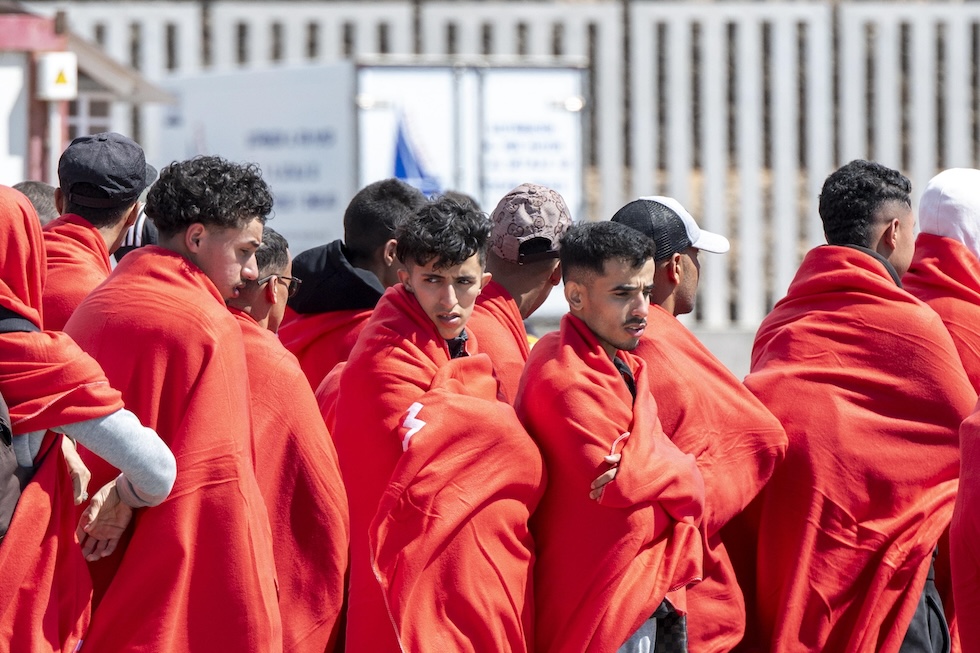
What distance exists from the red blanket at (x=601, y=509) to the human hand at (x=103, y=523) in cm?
96

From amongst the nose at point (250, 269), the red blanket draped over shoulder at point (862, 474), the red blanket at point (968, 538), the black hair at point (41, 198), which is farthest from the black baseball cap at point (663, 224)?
the black hair at point (41, 198)

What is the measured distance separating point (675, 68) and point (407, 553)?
9061 mm

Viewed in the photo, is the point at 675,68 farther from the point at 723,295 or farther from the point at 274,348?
the point at 274,348

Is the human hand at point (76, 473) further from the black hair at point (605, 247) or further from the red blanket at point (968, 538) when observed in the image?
the red blanket at point (968, 538)

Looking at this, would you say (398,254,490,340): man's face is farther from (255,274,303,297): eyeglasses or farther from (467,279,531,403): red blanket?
(255,274,303,297): eyeglasses

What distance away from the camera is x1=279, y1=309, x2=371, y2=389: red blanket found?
169 inches

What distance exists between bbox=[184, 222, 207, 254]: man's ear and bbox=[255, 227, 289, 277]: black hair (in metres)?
0.65

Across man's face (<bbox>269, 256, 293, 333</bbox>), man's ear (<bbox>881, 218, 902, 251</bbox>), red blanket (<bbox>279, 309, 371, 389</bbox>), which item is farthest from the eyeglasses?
man's ear (<bbox>881, 218, 902, 251</bbox>)

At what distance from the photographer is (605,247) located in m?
3.49

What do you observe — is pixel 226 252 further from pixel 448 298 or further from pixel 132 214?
pixel 132 214

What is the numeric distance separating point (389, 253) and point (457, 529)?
119 cm

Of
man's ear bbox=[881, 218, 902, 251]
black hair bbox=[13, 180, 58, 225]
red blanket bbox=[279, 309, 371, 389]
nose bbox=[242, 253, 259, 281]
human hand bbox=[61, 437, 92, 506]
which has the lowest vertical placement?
human hand bbox=[61, 437, 92, 506]

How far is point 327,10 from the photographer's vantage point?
39.6ft

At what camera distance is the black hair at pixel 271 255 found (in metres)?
3.95
